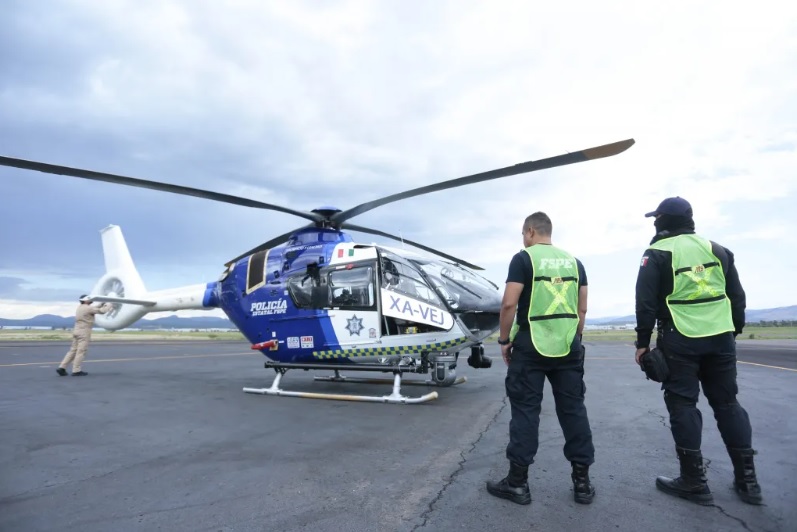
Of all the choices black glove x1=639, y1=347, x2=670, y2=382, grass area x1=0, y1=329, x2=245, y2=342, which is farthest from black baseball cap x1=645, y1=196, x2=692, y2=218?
grass area x1=0, y1=329, x2=245, y2=342

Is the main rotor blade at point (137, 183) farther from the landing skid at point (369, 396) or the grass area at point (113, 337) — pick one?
the grass area at point (113, 337)

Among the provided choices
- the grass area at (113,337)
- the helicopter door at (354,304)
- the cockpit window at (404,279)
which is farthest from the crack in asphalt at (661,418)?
the grass area at (113,337)

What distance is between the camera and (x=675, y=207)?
3.59 m

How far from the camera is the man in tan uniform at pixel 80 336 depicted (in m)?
10.7

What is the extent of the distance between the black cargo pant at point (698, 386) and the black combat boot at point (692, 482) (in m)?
0.09

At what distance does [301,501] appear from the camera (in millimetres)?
3092

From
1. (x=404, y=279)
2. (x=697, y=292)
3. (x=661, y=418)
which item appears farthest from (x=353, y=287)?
(x=697, y=292)

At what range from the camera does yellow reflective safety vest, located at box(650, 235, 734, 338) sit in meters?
3.32

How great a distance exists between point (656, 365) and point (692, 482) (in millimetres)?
778

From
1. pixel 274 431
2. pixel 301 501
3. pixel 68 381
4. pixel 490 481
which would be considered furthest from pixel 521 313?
pixel 68 381

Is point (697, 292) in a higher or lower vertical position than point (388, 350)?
higher

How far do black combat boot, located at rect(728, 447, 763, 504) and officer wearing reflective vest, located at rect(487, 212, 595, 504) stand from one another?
99 centimetres

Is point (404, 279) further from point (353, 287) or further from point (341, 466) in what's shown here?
point (341, 466)

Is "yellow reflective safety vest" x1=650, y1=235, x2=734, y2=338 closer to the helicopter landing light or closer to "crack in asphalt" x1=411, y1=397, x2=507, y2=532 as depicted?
A: "crack in asphalt" x1=411, y1=397, x2=507, y2=532
